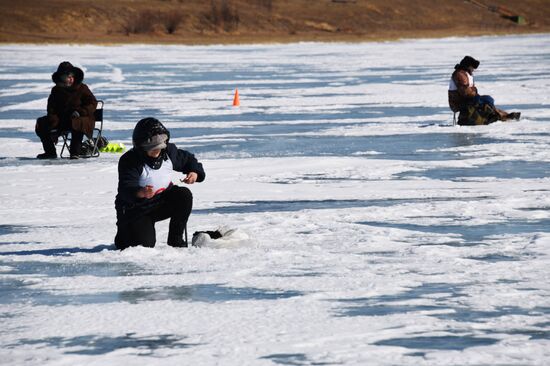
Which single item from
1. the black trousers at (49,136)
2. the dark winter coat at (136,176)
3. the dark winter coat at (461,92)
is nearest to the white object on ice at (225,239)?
the dark winter coat at (136,176)

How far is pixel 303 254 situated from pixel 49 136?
735 centimetres

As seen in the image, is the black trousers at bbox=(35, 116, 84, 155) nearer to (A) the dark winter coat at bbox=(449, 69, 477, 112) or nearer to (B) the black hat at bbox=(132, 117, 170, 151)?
(A) the dark winter coat at bbox=(449, 69, 477, 112)

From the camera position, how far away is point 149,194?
8500 mm

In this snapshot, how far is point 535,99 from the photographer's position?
25297 mm

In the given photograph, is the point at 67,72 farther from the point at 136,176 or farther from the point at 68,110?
the point at 136,176

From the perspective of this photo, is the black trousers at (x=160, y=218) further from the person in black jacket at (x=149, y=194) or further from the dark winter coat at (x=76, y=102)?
the dark winter coat at (x=76, y=102)

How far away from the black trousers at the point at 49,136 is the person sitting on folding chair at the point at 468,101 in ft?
21.0

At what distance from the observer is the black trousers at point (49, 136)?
15069 millimetres

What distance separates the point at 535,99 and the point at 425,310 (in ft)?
63.3

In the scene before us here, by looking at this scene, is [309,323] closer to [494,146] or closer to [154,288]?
[154,288]

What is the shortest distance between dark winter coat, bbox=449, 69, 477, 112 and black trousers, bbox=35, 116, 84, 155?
21.2ft

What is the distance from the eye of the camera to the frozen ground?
600 cm

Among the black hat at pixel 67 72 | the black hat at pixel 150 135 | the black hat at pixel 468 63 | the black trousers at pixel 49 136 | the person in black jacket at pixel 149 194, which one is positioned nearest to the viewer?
the black hat at pixel 150 135

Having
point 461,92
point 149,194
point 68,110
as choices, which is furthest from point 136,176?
point 461,92
